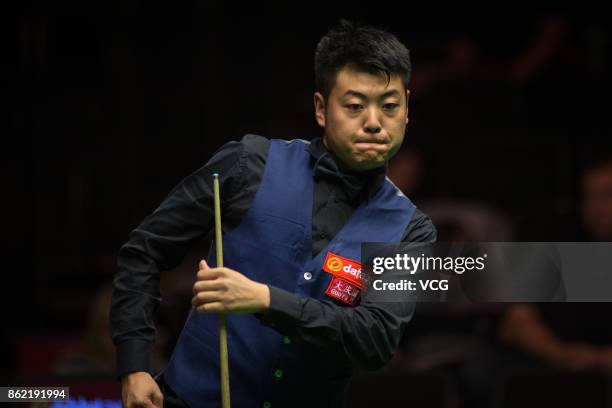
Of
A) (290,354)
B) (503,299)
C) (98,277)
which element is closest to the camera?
(290,354)

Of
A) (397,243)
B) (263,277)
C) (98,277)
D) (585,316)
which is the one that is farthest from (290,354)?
(98,277)

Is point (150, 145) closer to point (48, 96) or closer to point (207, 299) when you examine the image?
point (48, 96)

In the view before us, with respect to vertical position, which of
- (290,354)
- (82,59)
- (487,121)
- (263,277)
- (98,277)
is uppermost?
(82,59)

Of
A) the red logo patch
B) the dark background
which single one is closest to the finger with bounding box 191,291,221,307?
the red logo patch

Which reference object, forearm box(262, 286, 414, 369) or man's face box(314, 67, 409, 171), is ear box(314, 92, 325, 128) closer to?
man's face box(314, 67, 409, 171)

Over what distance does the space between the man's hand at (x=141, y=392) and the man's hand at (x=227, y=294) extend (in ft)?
0.87

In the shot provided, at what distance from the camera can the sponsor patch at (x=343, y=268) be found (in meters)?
2.54

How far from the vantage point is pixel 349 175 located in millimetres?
2631

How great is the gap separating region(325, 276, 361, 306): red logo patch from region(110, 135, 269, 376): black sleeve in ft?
0.88

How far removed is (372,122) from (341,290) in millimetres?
391

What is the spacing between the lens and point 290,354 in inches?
100

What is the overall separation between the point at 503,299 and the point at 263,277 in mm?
902

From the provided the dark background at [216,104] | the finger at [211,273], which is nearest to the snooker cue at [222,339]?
the finger at [211,273]

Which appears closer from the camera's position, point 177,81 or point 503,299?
point 503,299
